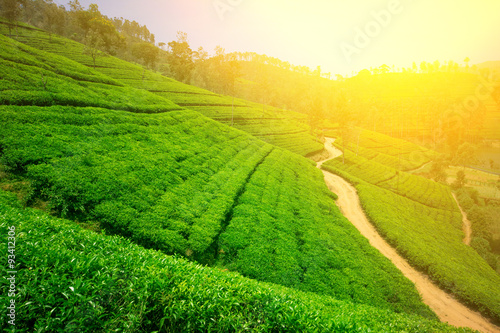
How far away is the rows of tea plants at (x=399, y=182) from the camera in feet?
181

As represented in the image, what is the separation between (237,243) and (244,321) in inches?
409

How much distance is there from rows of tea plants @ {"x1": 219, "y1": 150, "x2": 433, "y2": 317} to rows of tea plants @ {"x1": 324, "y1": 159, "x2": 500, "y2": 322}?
21.2 ft

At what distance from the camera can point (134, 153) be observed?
19.7 m

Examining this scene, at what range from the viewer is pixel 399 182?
61.5m

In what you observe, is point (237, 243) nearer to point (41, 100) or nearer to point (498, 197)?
point (41, 100)

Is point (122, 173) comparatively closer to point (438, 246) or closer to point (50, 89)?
point (50, 89)

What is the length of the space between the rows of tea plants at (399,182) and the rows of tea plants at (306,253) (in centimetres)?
3598

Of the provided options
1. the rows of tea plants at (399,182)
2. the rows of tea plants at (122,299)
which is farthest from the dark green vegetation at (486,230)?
the rows of tea plants at (122,299)

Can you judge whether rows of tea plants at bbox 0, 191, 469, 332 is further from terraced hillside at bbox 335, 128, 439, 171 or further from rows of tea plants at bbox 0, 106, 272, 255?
terraced hillside at bbox 335, 128, 439, 171

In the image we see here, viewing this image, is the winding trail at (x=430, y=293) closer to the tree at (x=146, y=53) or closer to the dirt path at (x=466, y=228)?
the dirt path at (x=466, y=228)

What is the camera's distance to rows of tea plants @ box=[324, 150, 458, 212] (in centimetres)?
5522

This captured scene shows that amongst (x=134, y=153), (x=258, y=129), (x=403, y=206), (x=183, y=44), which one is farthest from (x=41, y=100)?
(x=183, y=44)

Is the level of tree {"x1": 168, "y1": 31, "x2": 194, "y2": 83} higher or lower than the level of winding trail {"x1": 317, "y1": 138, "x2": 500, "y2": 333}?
higher

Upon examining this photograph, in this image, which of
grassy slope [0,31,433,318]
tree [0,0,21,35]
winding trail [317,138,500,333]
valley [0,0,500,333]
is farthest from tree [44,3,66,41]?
winding trail [317,138,500,333]
